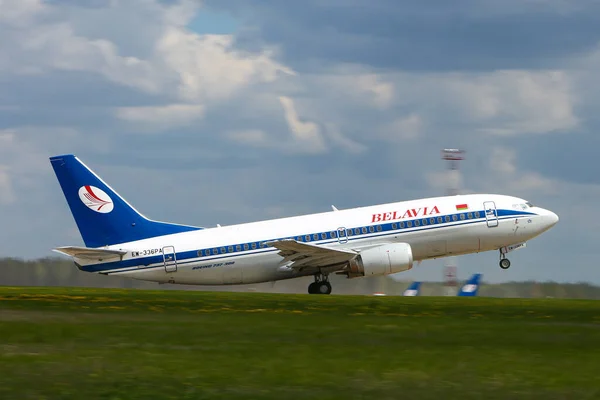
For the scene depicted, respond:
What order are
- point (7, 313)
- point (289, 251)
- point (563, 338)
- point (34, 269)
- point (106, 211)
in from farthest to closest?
point (34, 269) < point (106, 211) < point (289, 251) < point (7, 313) < point (563, 338)

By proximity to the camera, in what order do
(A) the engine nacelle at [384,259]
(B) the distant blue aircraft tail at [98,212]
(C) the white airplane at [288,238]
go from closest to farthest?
(A) the engine nacelle at [384,259] → (C) the white airplane at [288,238] → (B) the distant blue aircraft tail at [98,212]

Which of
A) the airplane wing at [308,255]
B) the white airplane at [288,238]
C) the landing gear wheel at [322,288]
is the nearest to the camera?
the airplane wing at [308,255]

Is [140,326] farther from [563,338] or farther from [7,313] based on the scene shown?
[563,338]

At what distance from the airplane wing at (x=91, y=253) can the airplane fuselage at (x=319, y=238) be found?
357mm

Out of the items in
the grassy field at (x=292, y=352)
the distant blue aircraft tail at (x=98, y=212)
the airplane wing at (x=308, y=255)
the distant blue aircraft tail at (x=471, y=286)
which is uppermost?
the distant blue aircraft tail at (x=98, y=212)

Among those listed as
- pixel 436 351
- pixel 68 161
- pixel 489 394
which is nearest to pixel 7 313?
pixel 436 351

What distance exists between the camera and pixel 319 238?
45812mm

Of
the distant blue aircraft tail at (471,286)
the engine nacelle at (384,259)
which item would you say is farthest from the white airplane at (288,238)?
the distant blue aircraft tail at (471,286)

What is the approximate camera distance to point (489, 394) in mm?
16375

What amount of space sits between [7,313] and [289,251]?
1759 cm

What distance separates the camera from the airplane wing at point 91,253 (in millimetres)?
46062

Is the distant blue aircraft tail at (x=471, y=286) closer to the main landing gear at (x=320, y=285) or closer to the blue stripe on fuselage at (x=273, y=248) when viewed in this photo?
the blue stripe on fuselage at (x=273, y=248)

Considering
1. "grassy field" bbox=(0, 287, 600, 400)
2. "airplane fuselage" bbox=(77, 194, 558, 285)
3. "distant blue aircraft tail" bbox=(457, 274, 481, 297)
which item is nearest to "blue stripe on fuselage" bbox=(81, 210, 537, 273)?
"airplane fuselage" bbox=(77, 194, 558, 285)

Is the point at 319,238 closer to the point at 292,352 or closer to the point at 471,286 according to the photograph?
the point at 471,286
